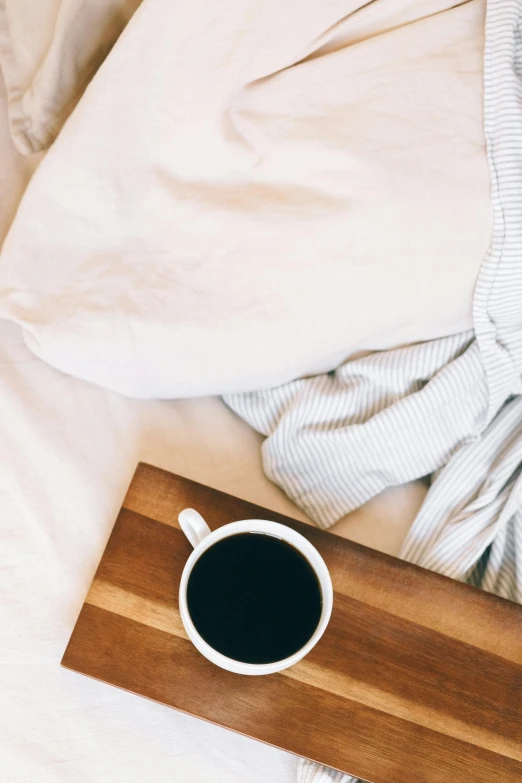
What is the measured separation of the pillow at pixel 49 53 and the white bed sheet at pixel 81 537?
0.27 ft

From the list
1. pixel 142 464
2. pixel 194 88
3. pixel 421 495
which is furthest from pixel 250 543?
pixel 194 88

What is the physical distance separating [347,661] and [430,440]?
21 centimetres

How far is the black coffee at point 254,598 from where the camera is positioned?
1.47 ft

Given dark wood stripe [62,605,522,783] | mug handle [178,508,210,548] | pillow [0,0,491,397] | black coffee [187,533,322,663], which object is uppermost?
pillow [0,0,491,397]

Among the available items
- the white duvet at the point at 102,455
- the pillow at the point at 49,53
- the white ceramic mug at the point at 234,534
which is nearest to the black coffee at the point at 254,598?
the white ceramic mug at the point at 234,534

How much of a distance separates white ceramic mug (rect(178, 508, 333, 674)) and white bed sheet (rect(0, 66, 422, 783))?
0.10 meters

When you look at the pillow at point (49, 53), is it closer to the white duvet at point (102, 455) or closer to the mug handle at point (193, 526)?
the white duvet at point (102, 455)

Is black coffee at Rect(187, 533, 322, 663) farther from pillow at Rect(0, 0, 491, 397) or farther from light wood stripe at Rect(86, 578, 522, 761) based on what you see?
pillow at Rect(0, 0, 491, 397)

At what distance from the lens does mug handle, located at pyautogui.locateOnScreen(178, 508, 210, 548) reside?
0.48m

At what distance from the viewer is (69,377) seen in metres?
0.61

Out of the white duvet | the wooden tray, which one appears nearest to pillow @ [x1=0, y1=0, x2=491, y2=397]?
the white duvet

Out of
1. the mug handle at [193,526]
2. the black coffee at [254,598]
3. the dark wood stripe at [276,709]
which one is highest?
the mug handle at [193,526]

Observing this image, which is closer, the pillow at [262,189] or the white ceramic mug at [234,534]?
the white ceramic mug at [234,534]

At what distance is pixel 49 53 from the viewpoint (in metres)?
0.61
